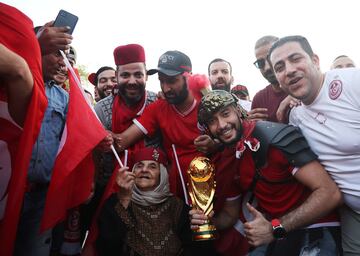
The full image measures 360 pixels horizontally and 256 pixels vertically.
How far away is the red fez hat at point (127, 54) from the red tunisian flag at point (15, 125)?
6.43 feet

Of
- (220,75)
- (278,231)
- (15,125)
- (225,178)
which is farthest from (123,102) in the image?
(278,231)

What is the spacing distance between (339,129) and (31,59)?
2.05 m

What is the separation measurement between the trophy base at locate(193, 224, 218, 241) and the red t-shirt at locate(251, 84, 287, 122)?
151cm

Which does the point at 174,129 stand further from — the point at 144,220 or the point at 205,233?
the point at 205,233

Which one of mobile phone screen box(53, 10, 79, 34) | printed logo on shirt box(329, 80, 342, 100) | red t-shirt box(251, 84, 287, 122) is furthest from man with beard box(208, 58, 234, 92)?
mobile phone screen box(53, 10, 79, 34)

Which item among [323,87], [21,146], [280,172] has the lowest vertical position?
[21,146]

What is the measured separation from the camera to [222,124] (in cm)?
250

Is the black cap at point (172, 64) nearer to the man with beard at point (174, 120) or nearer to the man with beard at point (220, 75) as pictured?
the man with beard at point (174, 120)

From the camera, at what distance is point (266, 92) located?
11.9 feet

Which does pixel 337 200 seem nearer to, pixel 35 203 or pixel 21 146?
pixel 21 146

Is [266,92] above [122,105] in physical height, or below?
above

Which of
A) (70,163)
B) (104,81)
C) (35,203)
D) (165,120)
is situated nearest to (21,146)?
(70,163)

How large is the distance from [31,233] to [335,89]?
2644 millimetres

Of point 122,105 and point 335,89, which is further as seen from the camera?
point 122,105
